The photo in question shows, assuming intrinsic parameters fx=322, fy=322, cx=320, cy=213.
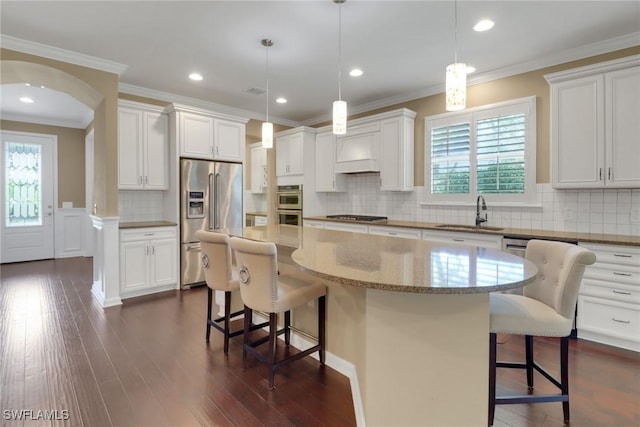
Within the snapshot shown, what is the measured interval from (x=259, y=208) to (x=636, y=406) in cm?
618

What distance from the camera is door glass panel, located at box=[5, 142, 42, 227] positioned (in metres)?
6.11

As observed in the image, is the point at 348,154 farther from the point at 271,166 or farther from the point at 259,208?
the point at 259,208

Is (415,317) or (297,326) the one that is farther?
(297,326)

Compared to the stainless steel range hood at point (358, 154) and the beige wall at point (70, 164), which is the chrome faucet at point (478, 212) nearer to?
the stainless steel range hood at point (358, 154)

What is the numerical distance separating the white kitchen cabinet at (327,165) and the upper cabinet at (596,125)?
9.86 ft

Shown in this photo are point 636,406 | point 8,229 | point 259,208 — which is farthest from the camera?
point 259,208

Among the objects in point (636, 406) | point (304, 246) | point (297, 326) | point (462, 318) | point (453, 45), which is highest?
point (453, 45)

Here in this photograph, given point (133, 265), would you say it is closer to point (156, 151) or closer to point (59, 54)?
point (156, 151)

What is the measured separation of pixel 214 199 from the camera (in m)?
4.71

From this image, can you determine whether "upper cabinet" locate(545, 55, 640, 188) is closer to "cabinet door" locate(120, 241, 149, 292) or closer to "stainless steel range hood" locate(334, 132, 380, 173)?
"stainless steel range hood" locate(334, 132, 380, 173)

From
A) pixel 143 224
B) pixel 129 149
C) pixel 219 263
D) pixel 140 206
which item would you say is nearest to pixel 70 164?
pixel 140 206

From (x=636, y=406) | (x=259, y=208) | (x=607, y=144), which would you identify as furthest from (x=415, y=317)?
(x=259, y=208)

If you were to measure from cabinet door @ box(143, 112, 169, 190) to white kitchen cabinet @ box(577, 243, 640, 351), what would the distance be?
4992 mm

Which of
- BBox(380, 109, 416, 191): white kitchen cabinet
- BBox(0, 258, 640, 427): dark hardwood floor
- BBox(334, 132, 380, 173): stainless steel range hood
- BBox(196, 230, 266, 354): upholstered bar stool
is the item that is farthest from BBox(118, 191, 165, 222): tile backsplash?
BBox(380, 109, 416, 191): white kitchen cabinet
